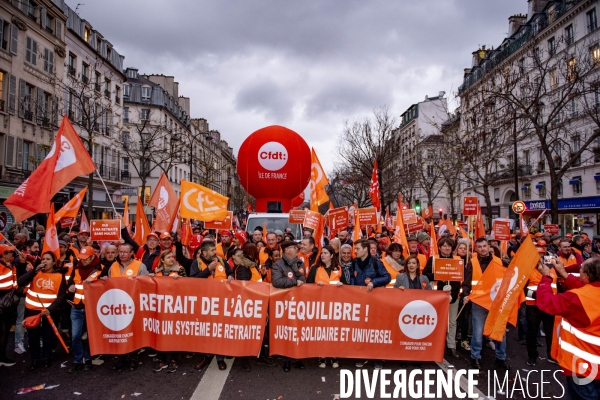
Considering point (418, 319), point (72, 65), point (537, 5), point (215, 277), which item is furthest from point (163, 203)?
point (537, 5)

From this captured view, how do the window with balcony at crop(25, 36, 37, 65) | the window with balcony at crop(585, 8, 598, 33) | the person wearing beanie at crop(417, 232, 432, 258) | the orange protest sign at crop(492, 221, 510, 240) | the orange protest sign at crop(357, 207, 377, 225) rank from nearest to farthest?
the orange protest sign at crop(492, 221, 510, 240), the person wearing beanie at crop(417, 232, 432, 258), the orange protest sign at crop(357, 207, 377, 225), the window with balcony at crop(25, 36, 37, 65), the window with balcony at crop(585, 8, 598, 33)

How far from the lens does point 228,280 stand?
5.74m

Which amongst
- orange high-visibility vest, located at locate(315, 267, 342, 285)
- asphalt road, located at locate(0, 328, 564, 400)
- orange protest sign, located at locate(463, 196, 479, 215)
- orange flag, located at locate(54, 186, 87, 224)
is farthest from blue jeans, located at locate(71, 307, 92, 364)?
orange protest sign, located at locate(463, 196, 479, 215)

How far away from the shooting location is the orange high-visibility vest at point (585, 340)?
3383mm

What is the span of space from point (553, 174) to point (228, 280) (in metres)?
16.2

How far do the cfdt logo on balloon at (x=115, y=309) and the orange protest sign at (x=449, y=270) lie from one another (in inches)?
177

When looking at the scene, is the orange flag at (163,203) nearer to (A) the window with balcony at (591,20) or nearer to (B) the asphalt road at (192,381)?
(B) the asphalt road at (192,381)

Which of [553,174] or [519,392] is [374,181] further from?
[519,392]

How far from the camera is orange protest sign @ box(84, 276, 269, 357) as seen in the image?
568 centimetres

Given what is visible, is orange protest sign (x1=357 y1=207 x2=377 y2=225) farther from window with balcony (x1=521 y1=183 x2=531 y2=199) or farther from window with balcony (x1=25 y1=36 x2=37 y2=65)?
window with balcony (x1=521 y1=183 x2=531 y2=199)

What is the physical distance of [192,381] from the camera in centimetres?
526

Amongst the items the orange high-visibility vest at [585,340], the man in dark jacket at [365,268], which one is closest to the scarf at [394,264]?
the man in dark jacket at [365,268]

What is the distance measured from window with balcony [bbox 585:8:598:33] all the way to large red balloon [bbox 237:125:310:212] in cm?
2827

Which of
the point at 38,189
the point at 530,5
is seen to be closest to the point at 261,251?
the point at 38,189
